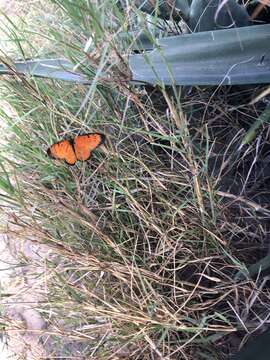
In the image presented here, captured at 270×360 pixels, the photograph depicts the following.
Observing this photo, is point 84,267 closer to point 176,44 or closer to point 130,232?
point 130,232

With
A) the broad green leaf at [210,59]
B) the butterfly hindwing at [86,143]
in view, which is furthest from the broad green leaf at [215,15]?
the butterfly hindwing at [86,143]

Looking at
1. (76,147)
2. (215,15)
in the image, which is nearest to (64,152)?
(76,147)

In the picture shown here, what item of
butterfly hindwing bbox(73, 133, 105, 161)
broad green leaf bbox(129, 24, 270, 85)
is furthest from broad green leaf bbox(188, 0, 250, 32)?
butterfly hindwing bbox(73, 133, 105, 161)

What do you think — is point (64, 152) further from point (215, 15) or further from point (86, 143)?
point (215, 15)

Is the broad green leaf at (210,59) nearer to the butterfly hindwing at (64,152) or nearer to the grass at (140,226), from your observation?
the grass at (140,226)

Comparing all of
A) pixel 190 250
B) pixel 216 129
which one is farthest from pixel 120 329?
pixel 216 129

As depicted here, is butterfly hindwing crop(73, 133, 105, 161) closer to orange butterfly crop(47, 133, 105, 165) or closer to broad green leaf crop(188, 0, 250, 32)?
orange butterfly crop(47, 133, 105, 165)
